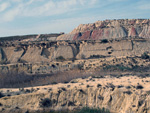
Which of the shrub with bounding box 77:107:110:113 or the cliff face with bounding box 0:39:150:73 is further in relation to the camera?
the cliff face with bounding box 0:39:150:73

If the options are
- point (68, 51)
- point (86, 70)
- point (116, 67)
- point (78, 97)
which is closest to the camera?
point (78, 97)

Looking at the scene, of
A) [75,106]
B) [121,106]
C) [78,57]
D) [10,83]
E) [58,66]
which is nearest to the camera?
[121,106]

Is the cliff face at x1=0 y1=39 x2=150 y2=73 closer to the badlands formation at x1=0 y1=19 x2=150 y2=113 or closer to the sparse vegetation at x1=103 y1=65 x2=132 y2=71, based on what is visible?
the badlands formation at x1=0 y1=19 x2=150 y2=113

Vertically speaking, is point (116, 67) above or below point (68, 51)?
below

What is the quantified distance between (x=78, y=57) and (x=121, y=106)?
109ft

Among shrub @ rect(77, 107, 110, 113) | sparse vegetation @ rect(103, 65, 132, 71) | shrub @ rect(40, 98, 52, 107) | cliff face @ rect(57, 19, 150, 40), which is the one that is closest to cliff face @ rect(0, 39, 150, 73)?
sparse vegetation @ rect(103, 65, 132, 71)

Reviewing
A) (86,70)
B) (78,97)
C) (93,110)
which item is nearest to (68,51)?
(86,70)

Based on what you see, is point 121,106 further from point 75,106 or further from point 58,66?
point 58,66

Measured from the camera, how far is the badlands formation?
72.7 ft

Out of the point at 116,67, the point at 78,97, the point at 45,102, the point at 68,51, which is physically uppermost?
the point at 68,51

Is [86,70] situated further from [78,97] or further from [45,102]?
[45,102]

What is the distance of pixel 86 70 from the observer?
4144 cm

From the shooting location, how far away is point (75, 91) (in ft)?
76.8

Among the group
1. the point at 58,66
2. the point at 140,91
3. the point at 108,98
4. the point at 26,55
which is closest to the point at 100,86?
the point at 108,98
